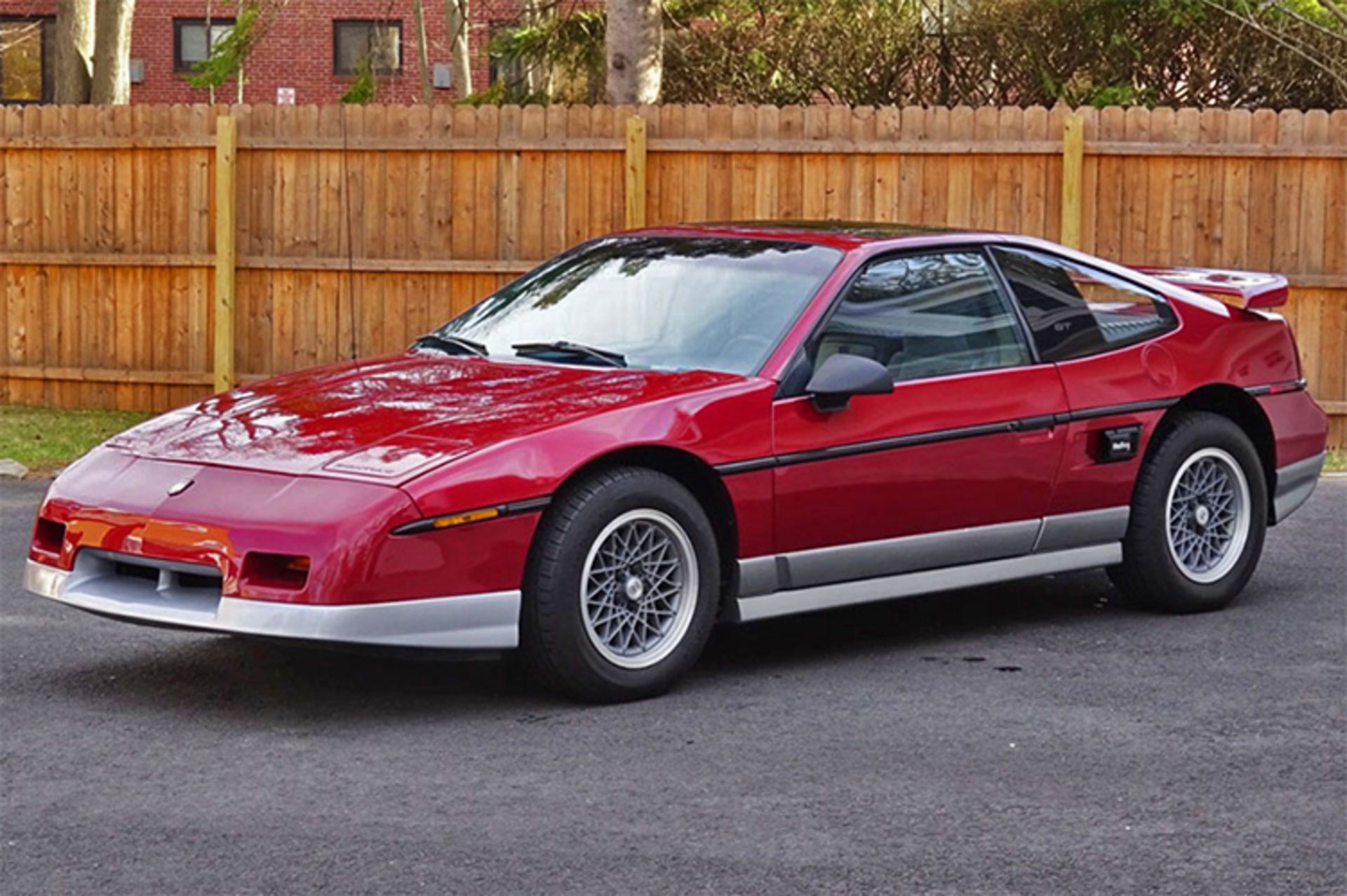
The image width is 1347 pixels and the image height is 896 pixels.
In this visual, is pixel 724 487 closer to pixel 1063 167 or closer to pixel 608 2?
pixel 1063 167

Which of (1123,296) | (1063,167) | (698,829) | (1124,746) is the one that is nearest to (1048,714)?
(1124,746)

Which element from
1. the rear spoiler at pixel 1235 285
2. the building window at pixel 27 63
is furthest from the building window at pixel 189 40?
the rear spoiler at pixel 1235 285

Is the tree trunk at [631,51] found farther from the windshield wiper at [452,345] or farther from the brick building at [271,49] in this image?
the brick building at [271,49]

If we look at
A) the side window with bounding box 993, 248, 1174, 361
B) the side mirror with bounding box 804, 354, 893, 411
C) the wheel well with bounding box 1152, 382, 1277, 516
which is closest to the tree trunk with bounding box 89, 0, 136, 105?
the side window with bounding box 993, 248, 1174, 361

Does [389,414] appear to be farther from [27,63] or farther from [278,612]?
[27,63]

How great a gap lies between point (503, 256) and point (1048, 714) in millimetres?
8667

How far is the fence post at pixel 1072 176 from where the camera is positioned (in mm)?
13984

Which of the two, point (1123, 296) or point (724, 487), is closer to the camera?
point (724, 487)

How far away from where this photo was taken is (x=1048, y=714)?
666 centimetres

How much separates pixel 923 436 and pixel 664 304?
994 mm

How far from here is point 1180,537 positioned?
8.38 metres

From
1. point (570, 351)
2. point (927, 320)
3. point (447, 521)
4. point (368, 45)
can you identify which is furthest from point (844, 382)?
point (368, 45)

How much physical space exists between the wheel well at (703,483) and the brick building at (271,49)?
3350cm

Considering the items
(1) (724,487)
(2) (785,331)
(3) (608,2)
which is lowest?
(1) (724,487)
